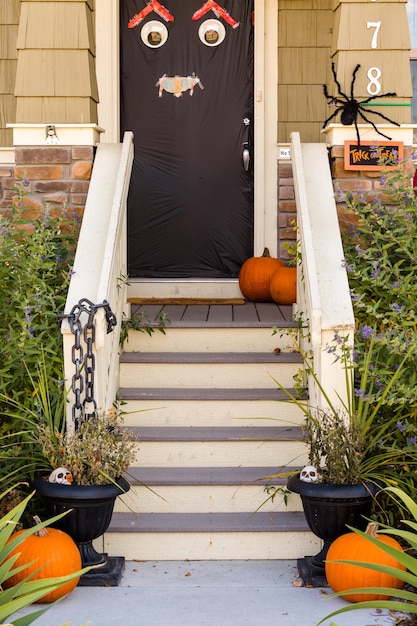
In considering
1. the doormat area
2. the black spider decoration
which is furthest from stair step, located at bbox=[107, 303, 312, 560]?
the black spider decoration

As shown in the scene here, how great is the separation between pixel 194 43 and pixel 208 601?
4311 millimetres

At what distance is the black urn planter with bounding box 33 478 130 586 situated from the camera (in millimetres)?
3564

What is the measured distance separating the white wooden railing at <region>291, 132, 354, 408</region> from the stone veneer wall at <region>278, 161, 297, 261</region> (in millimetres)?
1324

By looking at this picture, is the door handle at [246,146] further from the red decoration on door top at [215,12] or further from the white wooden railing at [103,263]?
the white wooden railing at [103,263]

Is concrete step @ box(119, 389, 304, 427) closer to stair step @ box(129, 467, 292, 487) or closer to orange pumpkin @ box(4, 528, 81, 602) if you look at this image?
stair step @ box(129, 467, 292, 487)

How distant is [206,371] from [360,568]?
1662mm

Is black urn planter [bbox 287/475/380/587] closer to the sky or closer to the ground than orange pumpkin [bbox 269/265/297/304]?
closer to the ground

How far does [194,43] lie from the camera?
256 inches

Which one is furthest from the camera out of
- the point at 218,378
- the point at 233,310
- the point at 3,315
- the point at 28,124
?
the point at 233,310

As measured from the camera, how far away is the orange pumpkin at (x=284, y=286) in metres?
5.83

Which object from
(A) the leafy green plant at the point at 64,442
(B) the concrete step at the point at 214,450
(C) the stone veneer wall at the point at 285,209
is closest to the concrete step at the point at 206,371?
(B) the concrete step at the point at 214,450

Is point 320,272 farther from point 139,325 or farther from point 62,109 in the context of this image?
point 62,109

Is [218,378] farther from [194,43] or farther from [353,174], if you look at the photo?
[194,43]

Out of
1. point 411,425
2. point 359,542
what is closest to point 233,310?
point 411,425
